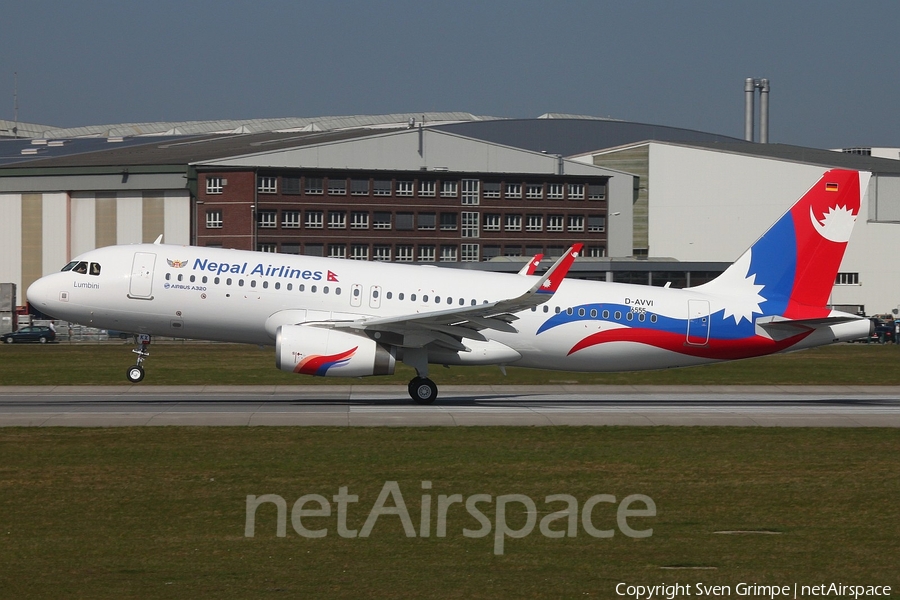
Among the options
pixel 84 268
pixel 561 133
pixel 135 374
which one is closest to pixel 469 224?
pixel 561 133

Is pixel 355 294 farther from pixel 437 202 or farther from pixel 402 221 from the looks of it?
pixel 437 202

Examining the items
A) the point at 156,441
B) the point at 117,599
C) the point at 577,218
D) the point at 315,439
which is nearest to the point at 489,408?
the point at 315,439

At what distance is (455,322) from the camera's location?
30078 mm

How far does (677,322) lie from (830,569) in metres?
19.3

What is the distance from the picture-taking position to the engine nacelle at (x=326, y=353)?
2909cm

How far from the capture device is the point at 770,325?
108 ft

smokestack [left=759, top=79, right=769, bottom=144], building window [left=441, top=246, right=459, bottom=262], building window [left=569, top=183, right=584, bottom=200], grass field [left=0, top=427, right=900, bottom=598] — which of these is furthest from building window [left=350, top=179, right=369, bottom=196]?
grass field [left=0, top=427, right=900, bottom=598]

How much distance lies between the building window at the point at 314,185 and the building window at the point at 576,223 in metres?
26.1

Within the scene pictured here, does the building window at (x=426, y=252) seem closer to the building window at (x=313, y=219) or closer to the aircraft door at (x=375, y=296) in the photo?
the building window at (x=313, y=219)

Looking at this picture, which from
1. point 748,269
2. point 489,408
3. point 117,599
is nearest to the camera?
point 117,599

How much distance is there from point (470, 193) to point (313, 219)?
53.7 ft

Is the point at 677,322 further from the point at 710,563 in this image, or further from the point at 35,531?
the point at 35,531

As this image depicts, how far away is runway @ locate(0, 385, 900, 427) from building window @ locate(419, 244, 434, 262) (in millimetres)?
67213

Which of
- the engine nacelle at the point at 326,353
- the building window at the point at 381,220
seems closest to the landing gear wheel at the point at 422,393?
the engine nacelle at the point at 326,353
